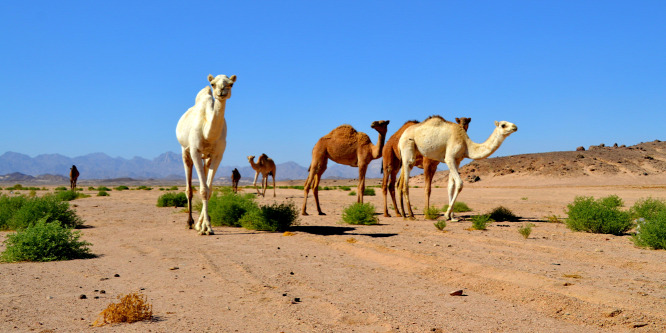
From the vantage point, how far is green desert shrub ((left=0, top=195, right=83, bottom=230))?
11578 mm

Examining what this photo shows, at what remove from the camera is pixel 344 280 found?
20.8 ft

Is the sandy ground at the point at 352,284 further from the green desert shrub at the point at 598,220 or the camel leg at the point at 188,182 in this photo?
the camel leg at the point at 188,182

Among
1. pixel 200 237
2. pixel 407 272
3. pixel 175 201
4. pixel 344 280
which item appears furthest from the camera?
pixel 175 201

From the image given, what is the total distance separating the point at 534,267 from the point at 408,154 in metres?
7.73

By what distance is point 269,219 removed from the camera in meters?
11.8

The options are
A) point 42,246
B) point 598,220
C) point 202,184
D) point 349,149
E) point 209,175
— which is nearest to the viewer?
point 42,246

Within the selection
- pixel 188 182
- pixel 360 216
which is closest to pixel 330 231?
pixel 360 216

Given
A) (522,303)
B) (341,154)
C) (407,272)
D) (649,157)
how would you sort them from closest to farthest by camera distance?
(522,303) → (407,272) → (341,154) → (649,157)

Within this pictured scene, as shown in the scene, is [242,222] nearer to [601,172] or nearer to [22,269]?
[22,269]

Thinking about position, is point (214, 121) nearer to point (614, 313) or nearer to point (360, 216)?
point (360, 216)

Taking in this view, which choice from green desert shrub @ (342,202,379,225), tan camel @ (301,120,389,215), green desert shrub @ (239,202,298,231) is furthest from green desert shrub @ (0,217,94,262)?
→ tan camel @ (301,120,389,215)

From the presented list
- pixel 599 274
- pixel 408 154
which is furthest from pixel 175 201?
pixel 599 274

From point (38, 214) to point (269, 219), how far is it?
17.2 ft

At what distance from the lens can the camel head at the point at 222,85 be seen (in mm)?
10086
